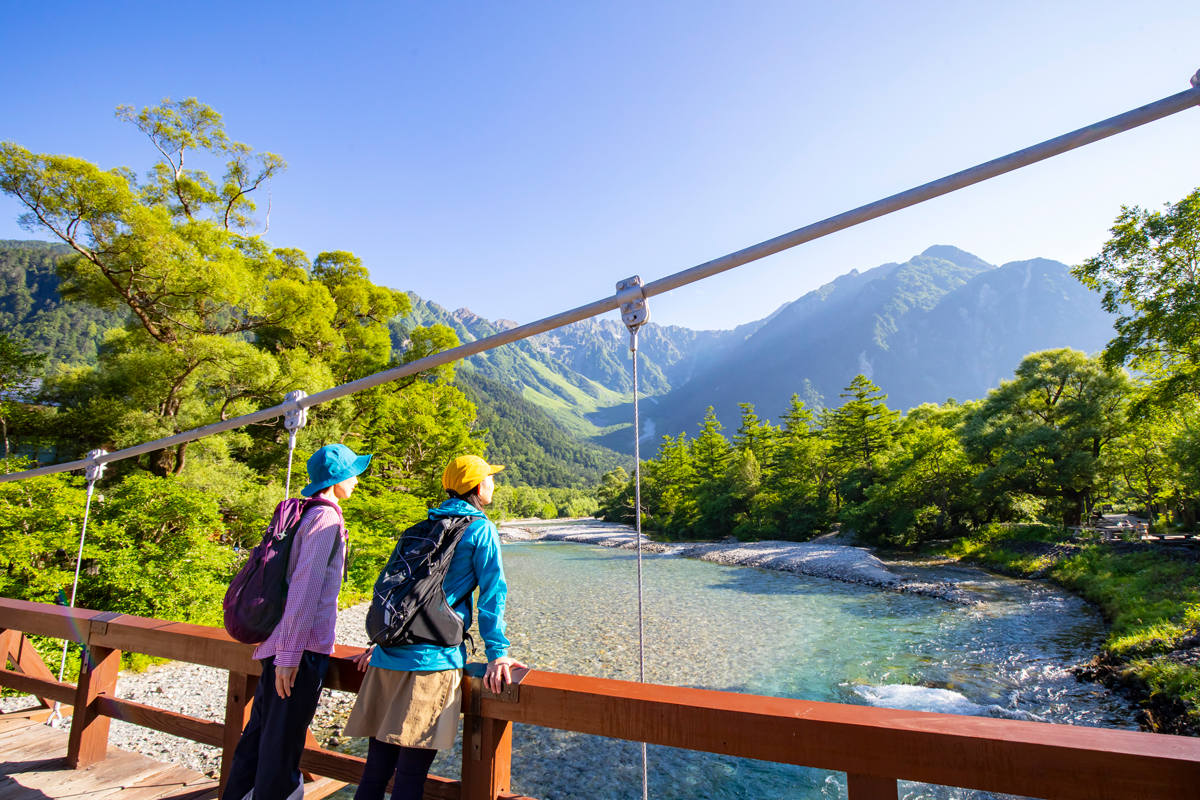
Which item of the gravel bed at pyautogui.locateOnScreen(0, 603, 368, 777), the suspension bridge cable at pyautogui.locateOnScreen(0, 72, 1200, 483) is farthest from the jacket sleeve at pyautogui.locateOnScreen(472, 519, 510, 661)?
the gravel bed at pyautogui.locateOnScreen(0, 603, 368, 777)

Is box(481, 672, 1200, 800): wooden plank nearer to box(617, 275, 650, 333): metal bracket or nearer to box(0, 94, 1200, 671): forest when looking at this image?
box(617, 275, 650, 333): metal bracket

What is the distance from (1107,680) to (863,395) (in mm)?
18375

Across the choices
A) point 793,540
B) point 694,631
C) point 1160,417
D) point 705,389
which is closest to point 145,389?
point 694,631

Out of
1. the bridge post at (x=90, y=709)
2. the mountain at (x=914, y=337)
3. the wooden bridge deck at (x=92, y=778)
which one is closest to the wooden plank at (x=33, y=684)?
the wooden bridge deck at (x=92, y=778)

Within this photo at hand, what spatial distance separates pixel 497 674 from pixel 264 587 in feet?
2.39

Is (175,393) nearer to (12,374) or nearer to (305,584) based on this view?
(12,374)

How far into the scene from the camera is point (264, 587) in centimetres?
149

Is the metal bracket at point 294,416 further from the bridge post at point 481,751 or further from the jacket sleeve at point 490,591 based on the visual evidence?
the bridge post at point 481,751

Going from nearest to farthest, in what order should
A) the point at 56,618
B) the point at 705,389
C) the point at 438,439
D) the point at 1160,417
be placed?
the point at 56,618 < the point at 1160,417 < the point at 438,439 < the point at 705,389

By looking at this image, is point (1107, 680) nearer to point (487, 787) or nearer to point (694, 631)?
point (694, 631)

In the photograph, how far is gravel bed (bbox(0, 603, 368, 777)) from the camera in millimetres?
4719

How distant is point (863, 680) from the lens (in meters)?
7.08

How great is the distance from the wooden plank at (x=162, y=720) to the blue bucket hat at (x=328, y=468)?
997 mm

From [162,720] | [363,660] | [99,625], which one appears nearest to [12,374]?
[99,625]
